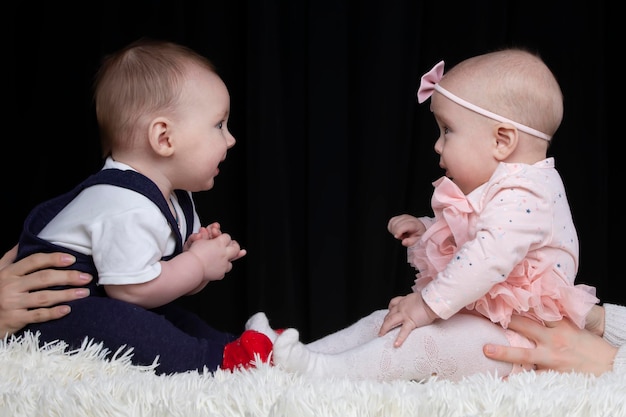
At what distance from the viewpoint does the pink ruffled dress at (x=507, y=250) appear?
4.58ft

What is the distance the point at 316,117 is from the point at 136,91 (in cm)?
84

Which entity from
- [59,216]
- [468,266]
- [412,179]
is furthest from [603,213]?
[59,216]

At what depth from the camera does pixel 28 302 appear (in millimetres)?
1428

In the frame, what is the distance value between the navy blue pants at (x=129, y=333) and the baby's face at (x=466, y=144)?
22.4 inches

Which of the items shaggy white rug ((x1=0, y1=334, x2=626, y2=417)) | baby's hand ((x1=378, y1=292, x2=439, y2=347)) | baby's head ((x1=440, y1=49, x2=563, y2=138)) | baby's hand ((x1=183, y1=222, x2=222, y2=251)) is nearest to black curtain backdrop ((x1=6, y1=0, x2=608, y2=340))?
baby's hand ((x1=183, y1=222, x2=222, y2=251))

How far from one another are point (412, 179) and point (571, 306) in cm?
101

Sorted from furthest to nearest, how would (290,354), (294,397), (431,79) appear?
(431,79), (290,354), (294,397)


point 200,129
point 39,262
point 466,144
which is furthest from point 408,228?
point 39,262

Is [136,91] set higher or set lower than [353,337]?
higher

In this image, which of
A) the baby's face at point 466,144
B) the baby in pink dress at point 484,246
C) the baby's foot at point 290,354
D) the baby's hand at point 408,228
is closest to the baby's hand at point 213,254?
the baby in pink dress at point 484,246

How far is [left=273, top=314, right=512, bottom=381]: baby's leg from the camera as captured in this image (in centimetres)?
144

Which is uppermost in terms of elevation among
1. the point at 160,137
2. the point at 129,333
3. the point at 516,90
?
the point at 516,90

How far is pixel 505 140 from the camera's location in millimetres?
1507

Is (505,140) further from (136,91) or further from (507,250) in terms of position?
(136,91)
